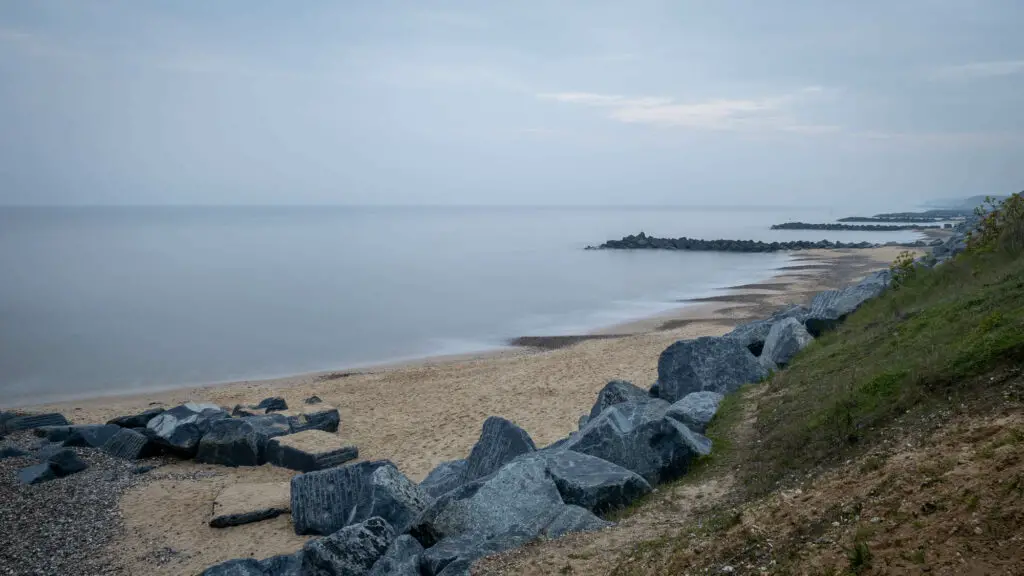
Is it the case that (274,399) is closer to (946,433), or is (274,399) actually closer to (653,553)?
(653,553)

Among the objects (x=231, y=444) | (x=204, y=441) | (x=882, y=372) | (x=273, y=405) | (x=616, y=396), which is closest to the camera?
(x=882, y=372)

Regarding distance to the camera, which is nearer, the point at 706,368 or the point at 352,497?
the point at 352,497

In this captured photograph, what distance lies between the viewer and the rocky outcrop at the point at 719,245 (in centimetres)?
7294

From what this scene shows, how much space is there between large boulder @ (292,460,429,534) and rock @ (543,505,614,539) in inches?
99.7

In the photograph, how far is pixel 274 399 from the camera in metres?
18.2

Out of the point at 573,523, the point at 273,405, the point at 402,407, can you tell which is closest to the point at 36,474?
the point at 273,405

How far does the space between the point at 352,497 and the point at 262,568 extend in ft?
6.56

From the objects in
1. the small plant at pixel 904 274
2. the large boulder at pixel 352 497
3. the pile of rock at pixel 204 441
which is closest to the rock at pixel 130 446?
the pile of rock at pixel 204 441

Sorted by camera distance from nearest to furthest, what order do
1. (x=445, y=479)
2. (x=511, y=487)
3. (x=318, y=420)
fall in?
(x=511, y=487) → (x=445, y=479) → (x=318, y=420)

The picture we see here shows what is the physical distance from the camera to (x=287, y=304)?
41469 mm

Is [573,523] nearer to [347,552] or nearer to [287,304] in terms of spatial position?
[347,552]

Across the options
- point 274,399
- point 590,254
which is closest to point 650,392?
point 274,399

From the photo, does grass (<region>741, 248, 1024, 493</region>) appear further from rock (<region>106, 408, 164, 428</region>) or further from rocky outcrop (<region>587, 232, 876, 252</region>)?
rocky outcrop (<region>587, 232, 876, 252</region>)

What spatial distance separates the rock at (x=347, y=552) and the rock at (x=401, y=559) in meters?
0.26
